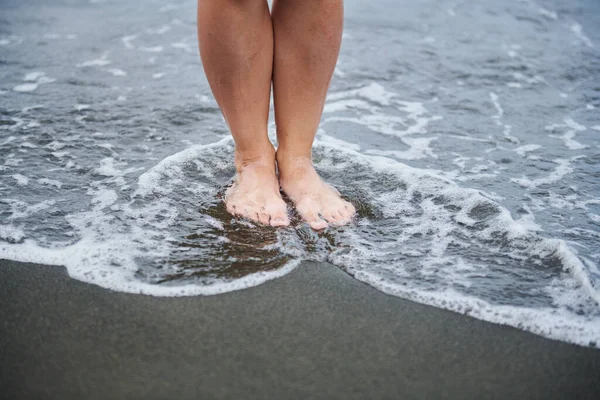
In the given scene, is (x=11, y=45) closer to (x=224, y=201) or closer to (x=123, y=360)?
(x=224, y=201)

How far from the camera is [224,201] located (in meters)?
2.01

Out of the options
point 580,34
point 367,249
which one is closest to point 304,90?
point 367,249

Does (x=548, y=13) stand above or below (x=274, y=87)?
below

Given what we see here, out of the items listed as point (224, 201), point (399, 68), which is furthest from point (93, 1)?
point (224, 201)

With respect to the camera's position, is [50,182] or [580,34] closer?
[50,182]

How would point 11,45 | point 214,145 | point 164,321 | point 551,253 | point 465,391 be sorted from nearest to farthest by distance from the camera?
point 465,391 < point 164,321 < point 551,253 < point 214,145 < point 11,45

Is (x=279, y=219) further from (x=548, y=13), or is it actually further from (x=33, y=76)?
(x=548, y=13)

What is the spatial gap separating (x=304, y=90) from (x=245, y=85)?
0.20m

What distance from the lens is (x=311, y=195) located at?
1970 millimetres

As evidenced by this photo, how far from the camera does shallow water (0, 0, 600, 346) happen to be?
5.35 feet

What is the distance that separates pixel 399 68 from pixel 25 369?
2.84 m

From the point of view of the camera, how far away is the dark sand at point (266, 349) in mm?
1241

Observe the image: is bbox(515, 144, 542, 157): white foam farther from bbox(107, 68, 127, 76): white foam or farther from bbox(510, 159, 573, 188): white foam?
bbox(107, 68, 127, 76): white foam

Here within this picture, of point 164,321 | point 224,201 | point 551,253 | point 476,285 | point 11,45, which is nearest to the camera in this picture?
point 164,321
